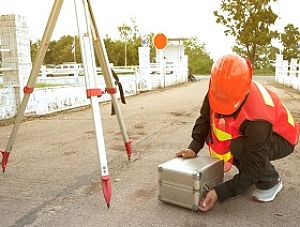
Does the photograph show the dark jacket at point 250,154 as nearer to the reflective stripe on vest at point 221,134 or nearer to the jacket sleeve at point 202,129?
the reflective stripe on vest at point 221,134

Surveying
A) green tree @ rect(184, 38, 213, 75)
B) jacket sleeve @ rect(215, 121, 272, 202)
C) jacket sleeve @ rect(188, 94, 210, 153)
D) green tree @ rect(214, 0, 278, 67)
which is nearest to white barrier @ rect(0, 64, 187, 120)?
jacket sleeve @ rect(188, 94, 210, 153)

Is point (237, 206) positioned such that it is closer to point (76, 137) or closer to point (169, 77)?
point (76, 137)

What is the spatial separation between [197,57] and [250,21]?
97.8 ft

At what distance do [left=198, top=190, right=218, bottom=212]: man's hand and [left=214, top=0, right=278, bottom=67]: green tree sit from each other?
27983 millimetres

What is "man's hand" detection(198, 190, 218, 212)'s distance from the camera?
2.58 metres

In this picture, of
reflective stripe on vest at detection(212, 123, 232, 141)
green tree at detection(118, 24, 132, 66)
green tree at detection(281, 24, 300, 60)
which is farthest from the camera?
green tree at detection(118, 24, 132, 66)

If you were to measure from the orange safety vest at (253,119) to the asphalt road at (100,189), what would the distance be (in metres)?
0.45

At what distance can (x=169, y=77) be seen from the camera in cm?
1888

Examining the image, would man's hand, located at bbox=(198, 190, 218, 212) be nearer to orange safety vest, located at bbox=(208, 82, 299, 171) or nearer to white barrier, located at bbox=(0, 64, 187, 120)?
orange safety vest, located at bbox=(208, 82, 299, 171)

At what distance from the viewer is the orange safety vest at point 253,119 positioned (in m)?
2.56

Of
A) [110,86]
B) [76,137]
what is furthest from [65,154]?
[110,86]

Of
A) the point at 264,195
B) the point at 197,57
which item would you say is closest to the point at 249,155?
the point at 264,195

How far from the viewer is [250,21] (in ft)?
100

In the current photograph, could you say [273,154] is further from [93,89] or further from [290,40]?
[290,40]
